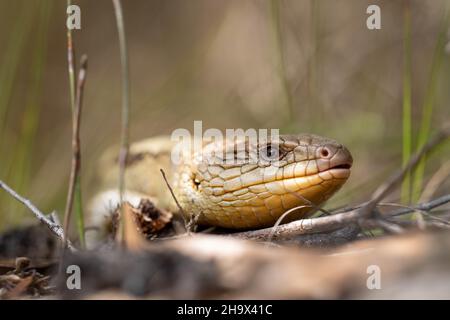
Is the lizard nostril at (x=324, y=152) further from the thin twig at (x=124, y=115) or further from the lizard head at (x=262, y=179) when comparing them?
the thin twig at (x=124, y=115)

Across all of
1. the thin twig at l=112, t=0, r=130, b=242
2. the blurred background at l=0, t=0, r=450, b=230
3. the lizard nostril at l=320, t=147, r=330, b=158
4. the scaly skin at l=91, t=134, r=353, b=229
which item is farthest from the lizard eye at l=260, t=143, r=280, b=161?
the thin twig at l=112, t=0, r=130, b=242

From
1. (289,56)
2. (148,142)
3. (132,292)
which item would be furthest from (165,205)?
(289,56)

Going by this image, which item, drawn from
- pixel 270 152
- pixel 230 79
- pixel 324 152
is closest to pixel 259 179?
pixel 270 152

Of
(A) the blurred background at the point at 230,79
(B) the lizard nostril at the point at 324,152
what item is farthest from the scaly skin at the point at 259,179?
(A) the blurred background at the point at 230,79

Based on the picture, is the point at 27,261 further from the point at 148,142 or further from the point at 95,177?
the point at 95,177

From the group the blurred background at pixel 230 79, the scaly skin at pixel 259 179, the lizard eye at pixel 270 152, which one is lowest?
the scaly skin at pixel 259 179

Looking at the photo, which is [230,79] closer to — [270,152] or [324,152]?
[270,152]

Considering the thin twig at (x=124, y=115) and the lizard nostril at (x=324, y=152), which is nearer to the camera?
the thin twig at (x=124, y=115)

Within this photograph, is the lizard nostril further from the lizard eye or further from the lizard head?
the lizard eye
